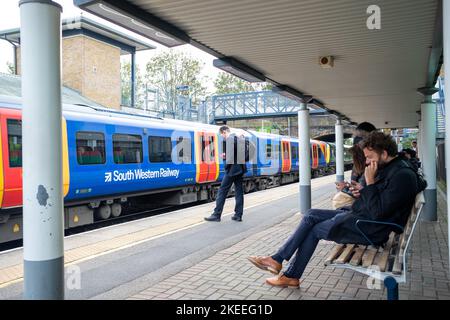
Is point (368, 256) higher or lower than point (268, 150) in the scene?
lower

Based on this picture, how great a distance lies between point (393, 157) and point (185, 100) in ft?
94.3

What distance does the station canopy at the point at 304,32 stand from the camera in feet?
15.6

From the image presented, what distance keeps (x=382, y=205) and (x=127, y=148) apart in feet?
25.0

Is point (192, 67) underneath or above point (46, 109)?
above

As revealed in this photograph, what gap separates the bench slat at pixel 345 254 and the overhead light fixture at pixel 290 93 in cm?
557

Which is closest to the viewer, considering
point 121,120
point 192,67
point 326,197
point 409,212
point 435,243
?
point 409,212

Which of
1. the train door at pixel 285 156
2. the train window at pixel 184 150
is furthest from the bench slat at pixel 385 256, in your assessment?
the train door at pixel 285 156

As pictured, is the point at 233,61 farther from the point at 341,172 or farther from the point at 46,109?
the point at 341,172

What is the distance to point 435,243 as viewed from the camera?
21.0 feet

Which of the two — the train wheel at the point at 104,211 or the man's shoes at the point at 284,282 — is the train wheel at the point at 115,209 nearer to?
the train wheel at the point at 104,211

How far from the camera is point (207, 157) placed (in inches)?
560

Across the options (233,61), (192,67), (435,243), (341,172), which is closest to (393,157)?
(435,243)

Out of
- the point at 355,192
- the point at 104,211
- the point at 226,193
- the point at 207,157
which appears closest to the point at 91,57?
the point at 207,157

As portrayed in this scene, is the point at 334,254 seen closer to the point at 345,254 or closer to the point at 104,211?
the point at 345,254
